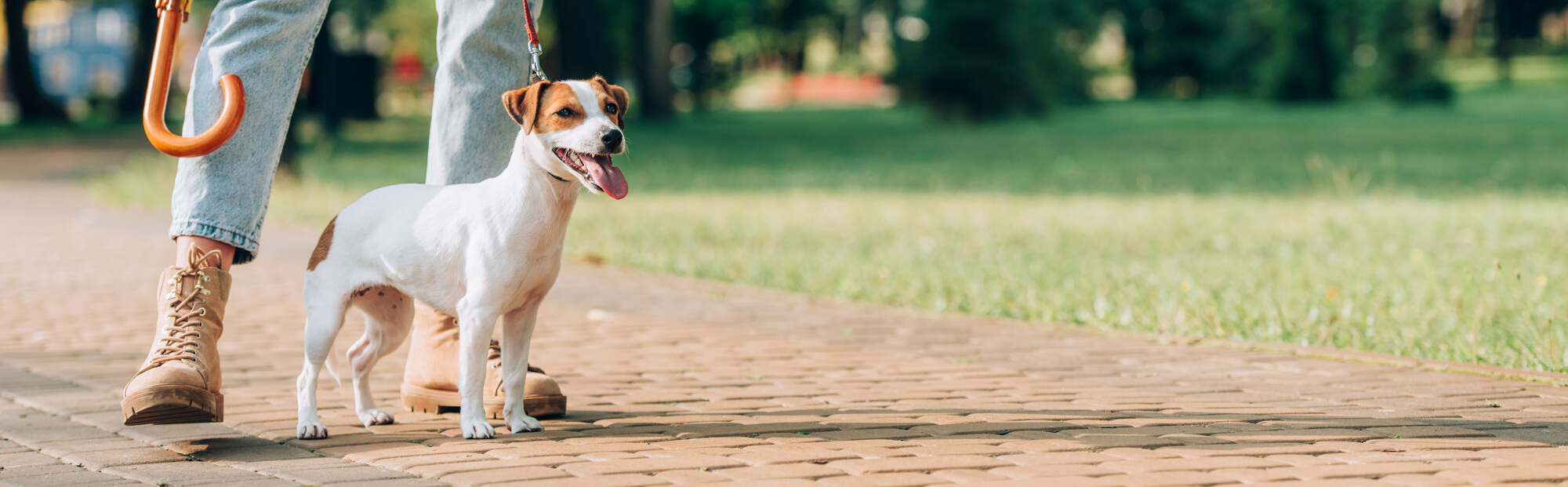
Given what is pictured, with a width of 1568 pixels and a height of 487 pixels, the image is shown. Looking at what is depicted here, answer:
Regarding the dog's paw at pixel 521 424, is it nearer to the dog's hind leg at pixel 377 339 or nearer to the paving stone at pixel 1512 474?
the dog's hind leg at pixel 377 339

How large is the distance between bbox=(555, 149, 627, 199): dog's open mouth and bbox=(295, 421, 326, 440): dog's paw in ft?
3.12

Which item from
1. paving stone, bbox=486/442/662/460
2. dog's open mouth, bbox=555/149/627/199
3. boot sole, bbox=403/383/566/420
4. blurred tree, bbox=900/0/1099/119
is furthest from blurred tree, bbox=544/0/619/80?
dog's open mouth, bbox=555/149/627/199

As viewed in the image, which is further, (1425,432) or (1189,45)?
(1189,45)

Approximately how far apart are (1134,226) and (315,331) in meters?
7.57

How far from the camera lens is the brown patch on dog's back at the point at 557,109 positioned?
326cm

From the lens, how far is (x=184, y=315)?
11.4 ft

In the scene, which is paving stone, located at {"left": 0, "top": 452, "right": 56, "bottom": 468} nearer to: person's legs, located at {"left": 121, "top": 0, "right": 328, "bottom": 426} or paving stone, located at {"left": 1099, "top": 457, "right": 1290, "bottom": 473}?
person's legs, located at {"left": 121, "top": 0, "right": 328, "bottom": 426}

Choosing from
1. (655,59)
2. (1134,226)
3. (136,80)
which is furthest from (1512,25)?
(1134,226)

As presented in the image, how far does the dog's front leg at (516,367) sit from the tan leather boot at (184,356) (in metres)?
0.66

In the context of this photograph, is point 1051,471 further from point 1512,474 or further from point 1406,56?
point 1406,56

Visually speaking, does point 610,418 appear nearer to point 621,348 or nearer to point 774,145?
point 621,348

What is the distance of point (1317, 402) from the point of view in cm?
411

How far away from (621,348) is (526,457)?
6.53 feet

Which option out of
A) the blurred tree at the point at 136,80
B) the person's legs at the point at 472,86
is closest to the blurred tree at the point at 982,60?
the blurred tree at the point at 136,80
